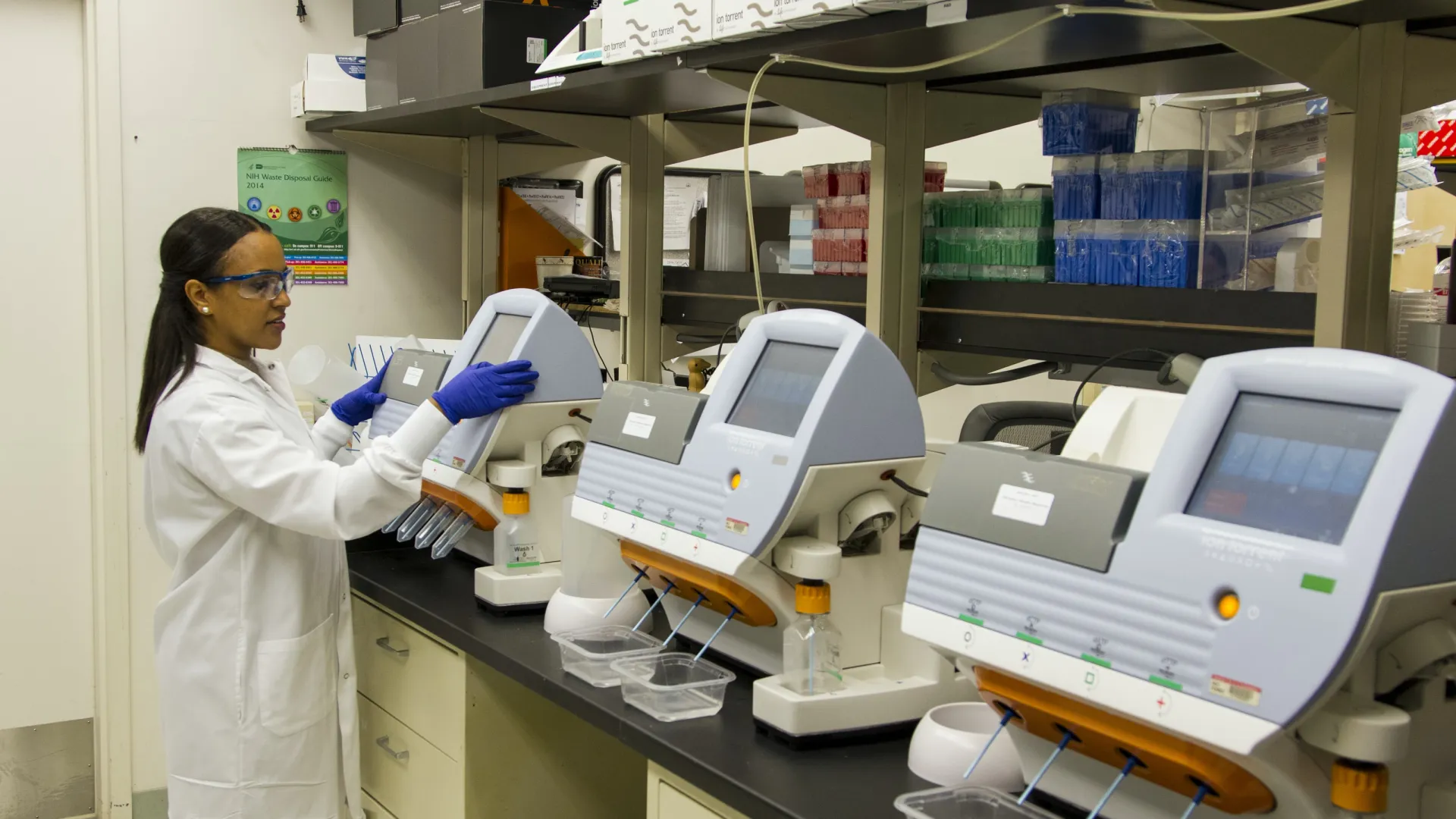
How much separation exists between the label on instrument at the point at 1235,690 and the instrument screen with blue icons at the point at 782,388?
26.3 inches

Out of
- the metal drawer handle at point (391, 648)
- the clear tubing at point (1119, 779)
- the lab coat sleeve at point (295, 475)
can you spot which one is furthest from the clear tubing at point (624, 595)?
the clear tubing at point (1119, 779)

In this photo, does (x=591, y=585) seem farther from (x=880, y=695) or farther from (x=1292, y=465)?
(x=1292, y=465)

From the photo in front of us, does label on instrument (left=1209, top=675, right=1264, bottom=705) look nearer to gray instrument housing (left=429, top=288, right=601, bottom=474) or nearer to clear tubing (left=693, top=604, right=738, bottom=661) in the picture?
clear tubing (left=693, top=604, right=738, bottom=661)

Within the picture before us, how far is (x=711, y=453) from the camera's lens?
1748 mm

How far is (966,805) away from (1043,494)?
0.39 metres

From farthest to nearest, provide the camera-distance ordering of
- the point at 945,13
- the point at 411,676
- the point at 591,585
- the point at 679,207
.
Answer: the point at 679,207 → the point at 411,676 → the point at 591,585 → the point at 945,13

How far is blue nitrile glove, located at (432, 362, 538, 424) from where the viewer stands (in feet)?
7.39

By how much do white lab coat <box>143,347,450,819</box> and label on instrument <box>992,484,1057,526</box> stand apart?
3.79 ft

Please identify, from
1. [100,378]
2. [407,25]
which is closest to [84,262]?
[100,378]

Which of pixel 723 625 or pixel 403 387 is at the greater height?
pixel 403 387

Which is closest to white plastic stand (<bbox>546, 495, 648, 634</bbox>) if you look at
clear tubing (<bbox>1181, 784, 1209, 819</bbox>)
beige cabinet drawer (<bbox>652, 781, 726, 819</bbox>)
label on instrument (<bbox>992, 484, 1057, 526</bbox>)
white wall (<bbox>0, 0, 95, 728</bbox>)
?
beige cabinet drawer (<bbox>652, 781, 726, 819</bbox>)

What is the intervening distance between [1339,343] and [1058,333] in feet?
1.62

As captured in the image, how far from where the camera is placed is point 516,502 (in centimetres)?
236

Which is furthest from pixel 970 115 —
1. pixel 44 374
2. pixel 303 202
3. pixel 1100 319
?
pixel 44 374
